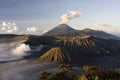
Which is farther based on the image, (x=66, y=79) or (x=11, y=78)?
(x=11, y=78)

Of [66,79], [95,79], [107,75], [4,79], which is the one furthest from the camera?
[4,79]

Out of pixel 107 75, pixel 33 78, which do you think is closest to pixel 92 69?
pixel 107 75

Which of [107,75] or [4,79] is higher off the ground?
[107,75]

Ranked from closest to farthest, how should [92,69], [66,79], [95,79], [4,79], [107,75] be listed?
[95,79]
[66,79]
[107,75]
[92,69]
[4,79]

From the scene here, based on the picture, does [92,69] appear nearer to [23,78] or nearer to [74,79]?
[74,79]

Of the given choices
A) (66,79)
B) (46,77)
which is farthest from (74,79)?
(46,77)

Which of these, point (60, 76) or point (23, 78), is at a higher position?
point (60, 76)

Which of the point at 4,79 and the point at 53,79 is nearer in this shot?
the point at 53,79

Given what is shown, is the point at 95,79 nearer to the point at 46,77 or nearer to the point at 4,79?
the point at 46,77

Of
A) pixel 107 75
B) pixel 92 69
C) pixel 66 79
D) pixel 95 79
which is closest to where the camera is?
pixel 95 79
